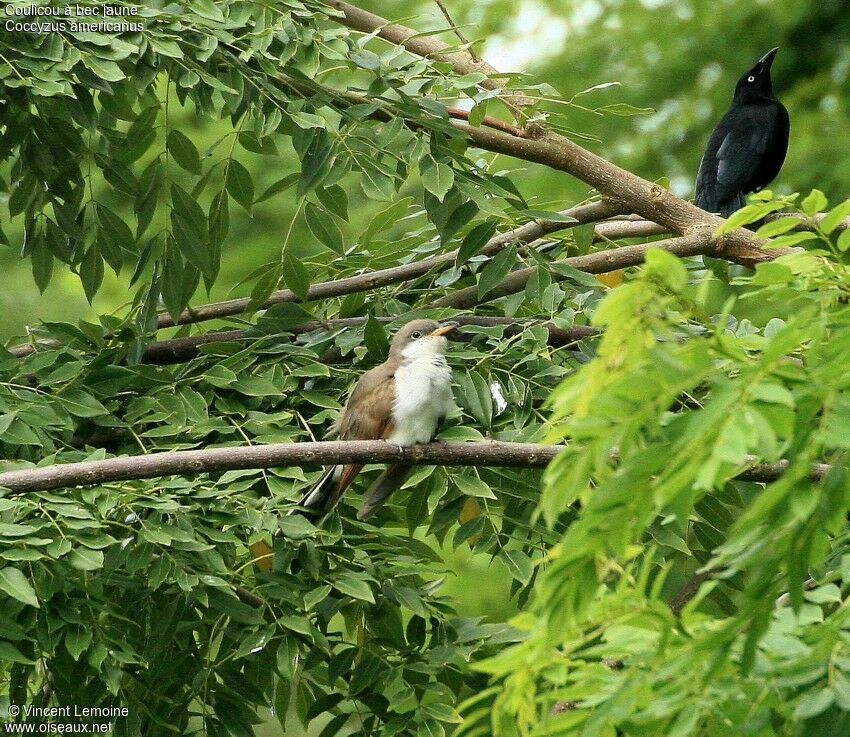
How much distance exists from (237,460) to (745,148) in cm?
541

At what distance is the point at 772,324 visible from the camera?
397 cm

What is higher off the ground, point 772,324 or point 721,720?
point 772,324

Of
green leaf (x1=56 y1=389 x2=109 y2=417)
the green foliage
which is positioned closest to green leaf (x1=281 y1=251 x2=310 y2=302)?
green leaf (x1=56 y1=389 x2=109 y2=417)

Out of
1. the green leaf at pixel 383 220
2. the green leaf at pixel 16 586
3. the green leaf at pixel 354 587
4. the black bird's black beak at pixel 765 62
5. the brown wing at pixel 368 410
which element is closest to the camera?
the green leaf at pixel 16 586

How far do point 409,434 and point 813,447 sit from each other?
2587 mm

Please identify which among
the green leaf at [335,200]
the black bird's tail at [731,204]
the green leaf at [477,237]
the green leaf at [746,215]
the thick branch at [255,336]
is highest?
the black bird's tail at [731,204]

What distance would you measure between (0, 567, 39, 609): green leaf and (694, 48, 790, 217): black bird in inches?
203

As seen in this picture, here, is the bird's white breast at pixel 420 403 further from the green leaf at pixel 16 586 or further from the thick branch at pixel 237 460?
the green leaf at pixel 16 586

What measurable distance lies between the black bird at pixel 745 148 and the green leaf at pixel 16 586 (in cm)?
515

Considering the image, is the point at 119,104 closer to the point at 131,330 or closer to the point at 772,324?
the point at 131,330

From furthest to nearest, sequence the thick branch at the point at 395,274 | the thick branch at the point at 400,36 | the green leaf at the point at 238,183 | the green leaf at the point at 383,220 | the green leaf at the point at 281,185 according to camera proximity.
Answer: the thick branch at the point at 400,36
the green leaf at the point at 383,220
the thick branch at the point at 395,274
the green leaf at the point at 238,183
the green leaf at the point at 281,185

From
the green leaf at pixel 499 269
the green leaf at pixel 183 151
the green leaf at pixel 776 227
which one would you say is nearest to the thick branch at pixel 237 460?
the green leaf at pixel 776 227

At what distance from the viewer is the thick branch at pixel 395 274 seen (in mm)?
4684

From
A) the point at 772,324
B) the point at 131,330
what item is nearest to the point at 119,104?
the point at 131,330
